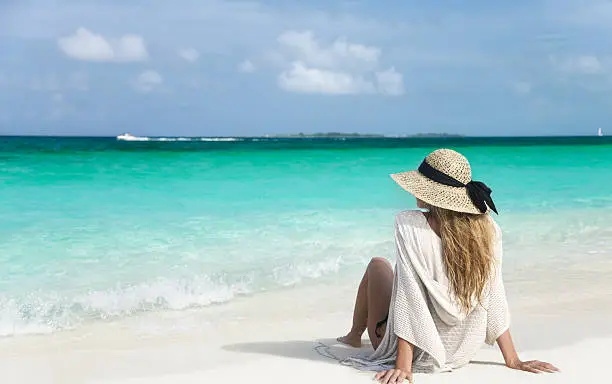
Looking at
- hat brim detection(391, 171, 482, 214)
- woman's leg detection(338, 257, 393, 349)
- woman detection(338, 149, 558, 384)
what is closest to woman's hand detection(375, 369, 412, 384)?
woman detection(338, 149, 558, 384)

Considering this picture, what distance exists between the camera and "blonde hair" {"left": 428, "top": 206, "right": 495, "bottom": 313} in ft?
9.01

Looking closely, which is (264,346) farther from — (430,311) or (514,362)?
(514,362)

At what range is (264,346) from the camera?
3.57 meters

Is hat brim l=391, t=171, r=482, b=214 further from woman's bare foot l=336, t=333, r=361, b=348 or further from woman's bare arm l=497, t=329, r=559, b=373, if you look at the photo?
woman's bare foot l=336, t=333, r=361, b=348

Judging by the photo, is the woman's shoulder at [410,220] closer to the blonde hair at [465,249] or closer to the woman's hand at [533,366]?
the blonde hair at [465,249]

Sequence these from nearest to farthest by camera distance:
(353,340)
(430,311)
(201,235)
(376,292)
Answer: (430,311), (376,292), (353,340), (201,235)

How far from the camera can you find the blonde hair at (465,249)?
2.75 metres

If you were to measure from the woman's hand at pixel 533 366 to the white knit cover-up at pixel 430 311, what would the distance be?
19 cm

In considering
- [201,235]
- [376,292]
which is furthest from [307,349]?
[201,235]

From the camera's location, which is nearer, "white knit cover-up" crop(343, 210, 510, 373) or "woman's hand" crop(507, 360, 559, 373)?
"white knit cover-up" crop(343, 210, 510, 373)

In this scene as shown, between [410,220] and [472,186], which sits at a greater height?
[472,186]

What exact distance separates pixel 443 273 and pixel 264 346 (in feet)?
3.89

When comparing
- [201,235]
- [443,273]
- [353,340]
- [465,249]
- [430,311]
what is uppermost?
[465,249]

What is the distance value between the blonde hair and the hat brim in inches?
1.9
